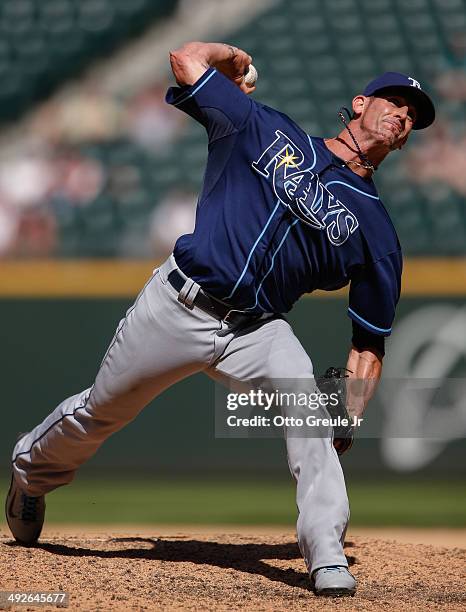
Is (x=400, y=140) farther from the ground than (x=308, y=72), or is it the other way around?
(x=308, y=72)

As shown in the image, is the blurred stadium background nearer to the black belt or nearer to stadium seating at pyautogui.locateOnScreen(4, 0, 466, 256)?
stadium seating at pyautogui.locateOnScreen(4, 0, 466, 256)

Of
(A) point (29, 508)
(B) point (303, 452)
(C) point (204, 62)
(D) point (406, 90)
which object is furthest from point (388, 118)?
(A) point (29, 508)

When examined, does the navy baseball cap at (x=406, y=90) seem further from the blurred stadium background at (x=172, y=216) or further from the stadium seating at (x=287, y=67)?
the stadium seating at (x=287, y=67)

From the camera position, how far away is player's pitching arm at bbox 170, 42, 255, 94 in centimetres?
339

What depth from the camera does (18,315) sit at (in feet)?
20.9

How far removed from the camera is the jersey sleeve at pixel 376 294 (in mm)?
3447

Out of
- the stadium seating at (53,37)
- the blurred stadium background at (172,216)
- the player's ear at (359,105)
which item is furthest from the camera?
the stadium seating at (53,37)

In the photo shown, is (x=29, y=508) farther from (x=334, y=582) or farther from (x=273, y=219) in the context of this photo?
(x=273, y=219)

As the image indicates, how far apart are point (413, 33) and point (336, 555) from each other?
567 centimetres

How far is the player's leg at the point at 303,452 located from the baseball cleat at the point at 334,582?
19 millimetres

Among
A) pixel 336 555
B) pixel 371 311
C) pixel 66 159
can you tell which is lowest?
pixel 336 555

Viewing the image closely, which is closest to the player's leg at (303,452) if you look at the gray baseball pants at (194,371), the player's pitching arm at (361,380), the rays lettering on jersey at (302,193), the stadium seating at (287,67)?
the gray baseball pants at (194,371)

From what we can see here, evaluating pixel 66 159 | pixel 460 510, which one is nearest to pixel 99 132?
pixel 66 159

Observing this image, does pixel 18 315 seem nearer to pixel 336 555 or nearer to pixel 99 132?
pixel 99 132
